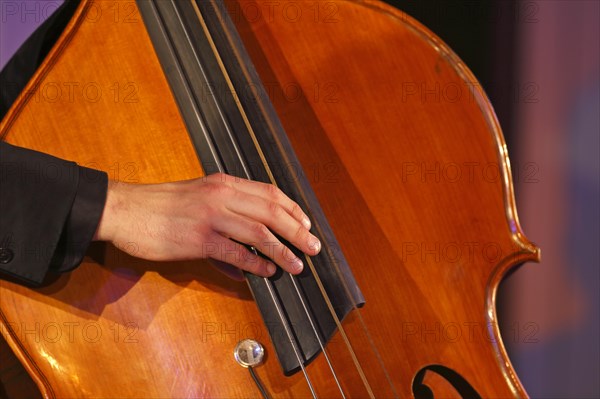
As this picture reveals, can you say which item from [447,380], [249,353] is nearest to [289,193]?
[249,353]

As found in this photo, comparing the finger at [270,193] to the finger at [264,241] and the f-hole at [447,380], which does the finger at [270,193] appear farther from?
the f-hole at [447,380]

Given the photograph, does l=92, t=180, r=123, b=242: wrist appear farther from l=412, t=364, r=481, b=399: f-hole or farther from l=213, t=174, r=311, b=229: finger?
l=412, t=364, r=481, b=399: f-hole

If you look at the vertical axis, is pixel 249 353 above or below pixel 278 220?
below

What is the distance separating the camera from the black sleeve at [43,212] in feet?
2.18

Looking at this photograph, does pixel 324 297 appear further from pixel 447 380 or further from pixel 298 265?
pixel 447 380

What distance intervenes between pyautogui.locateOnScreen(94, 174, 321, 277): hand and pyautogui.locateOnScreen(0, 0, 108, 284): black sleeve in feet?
0.08

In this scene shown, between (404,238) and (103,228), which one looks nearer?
(103,228)

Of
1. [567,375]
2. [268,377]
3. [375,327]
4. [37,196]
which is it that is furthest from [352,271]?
[567,375]

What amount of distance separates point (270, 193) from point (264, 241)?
0.06 meters

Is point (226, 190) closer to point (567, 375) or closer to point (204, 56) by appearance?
point (204, 56)

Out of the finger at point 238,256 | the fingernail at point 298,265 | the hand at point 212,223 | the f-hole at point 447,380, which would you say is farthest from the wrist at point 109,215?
the f-hole at point 447,380

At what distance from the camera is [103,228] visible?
0.70 m

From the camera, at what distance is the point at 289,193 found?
75cm

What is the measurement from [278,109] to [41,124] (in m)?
0.32
